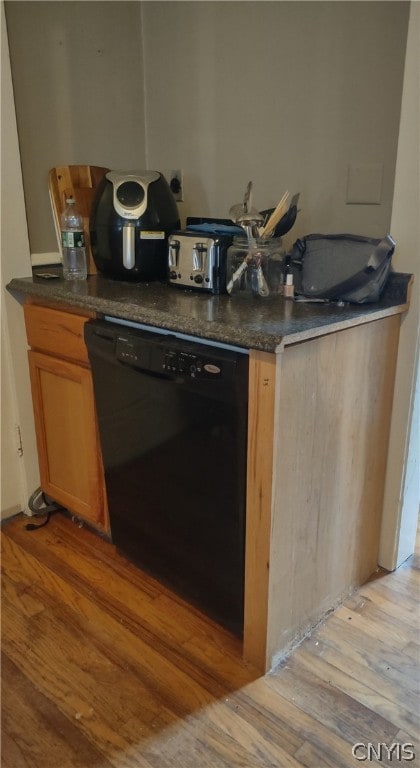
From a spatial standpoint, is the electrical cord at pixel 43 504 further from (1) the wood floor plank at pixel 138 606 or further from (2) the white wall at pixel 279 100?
(2) the white wall at pixel 279 100

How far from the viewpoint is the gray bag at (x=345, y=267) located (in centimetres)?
146

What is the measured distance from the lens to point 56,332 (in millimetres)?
1799

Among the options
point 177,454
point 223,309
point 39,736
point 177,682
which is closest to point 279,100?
point 223,309

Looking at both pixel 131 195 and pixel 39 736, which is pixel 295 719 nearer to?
pixel 39 736

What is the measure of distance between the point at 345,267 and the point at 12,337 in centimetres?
114

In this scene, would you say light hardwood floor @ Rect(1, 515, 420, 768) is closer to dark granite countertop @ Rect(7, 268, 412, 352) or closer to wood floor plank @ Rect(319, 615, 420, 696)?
wood floor plank @ Rect(319, 615, 420, 696)

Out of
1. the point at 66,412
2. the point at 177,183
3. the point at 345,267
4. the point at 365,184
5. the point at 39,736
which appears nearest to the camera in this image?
the point at 39,736

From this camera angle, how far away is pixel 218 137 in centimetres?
196

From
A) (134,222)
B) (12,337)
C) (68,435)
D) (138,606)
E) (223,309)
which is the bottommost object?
(138,606)

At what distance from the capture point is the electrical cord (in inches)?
83.4

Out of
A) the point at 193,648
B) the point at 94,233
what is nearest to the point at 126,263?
the point at 94,233

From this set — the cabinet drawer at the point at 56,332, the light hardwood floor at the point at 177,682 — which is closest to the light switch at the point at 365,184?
the cabinet drawer at the point at 56,332

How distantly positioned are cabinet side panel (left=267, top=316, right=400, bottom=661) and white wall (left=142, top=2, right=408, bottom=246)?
0.44 metres

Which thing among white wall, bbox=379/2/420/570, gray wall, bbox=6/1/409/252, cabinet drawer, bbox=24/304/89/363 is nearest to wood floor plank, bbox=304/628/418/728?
white wall, bbox=379/2/420/570
